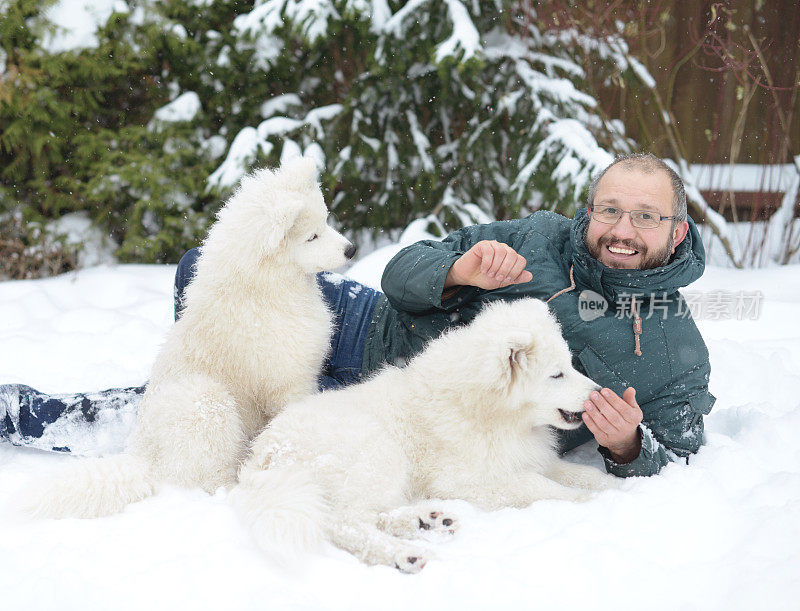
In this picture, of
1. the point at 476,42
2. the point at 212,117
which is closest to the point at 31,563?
the point at 476,42

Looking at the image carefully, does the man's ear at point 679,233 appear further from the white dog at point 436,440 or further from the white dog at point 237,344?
the white dog at point 237,344

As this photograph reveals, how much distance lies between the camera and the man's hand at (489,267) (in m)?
2.38

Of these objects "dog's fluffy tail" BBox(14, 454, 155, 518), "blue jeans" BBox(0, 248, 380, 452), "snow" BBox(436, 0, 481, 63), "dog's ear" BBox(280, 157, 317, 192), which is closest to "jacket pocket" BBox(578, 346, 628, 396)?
"blue jeans" BBox(0, 248, 380, 452)

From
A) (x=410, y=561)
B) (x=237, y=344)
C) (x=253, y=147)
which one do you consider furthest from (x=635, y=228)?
(x=253, y=147)

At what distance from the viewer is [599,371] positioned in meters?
2.59

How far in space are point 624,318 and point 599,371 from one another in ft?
0.79

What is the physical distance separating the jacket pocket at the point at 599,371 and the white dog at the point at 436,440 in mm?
245

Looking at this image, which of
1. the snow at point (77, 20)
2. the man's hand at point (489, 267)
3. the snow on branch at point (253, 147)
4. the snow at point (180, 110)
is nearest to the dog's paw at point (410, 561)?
the man's hand at point (489, 267)

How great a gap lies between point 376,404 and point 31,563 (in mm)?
1189

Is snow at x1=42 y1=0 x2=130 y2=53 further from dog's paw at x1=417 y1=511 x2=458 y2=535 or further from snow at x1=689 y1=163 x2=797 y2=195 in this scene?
snow at x1=689 y1=163 x2=797 y2=195

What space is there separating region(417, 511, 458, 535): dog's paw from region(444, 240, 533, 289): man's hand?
898mm

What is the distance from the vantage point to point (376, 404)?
2385 millimetres

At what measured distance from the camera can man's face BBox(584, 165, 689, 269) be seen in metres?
2.53

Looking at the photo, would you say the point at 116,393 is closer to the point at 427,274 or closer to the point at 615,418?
the point at 427,274
